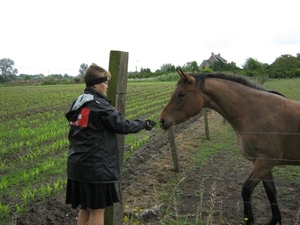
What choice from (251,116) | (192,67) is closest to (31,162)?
(251,116)

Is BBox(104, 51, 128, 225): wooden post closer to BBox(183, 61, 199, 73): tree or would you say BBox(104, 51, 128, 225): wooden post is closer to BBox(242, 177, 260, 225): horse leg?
BBox(242, 177, 260, 225): horse leg

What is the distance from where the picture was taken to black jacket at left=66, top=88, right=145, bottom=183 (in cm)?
302

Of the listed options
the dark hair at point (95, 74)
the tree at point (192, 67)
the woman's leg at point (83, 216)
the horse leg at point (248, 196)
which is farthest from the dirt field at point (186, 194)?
the tree at point (192, 67)

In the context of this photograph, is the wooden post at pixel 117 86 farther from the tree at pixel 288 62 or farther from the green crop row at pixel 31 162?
the tree at pixel 288 62

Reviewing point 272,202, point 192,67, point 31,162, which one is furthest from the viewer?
point 192,67

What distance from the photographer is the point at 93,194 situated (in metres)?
3.12

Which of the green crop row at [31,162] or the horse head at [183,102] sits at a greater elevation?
the horse head at [183,102]

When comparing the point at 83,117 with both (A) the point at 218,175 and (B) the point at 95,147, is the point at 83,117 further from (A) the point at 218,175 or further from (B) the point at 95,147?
(A) the point at 218,175

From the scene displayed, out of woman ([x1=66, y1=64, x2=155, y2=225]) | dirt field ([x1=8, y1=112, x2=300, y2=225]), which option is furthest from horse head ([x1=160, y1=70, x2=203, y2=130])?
woman ([x1=66, y1=64, x2=155, y2=225])

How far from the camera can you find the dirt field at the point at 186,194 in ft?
15.9

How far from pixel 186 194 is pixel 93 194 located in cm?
310

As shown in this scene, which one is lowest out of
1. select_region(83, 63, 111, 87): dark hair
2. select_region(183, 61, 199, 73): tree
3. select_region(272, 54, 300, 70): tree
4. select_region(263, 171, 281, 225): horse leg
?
Answer: select_region(263, 171, 281, 225): horse leg

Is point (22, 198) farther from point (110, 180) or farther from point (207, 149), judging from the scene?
point (207, 149)

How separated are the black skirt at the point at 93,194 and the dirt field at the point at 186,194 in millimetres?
1039
